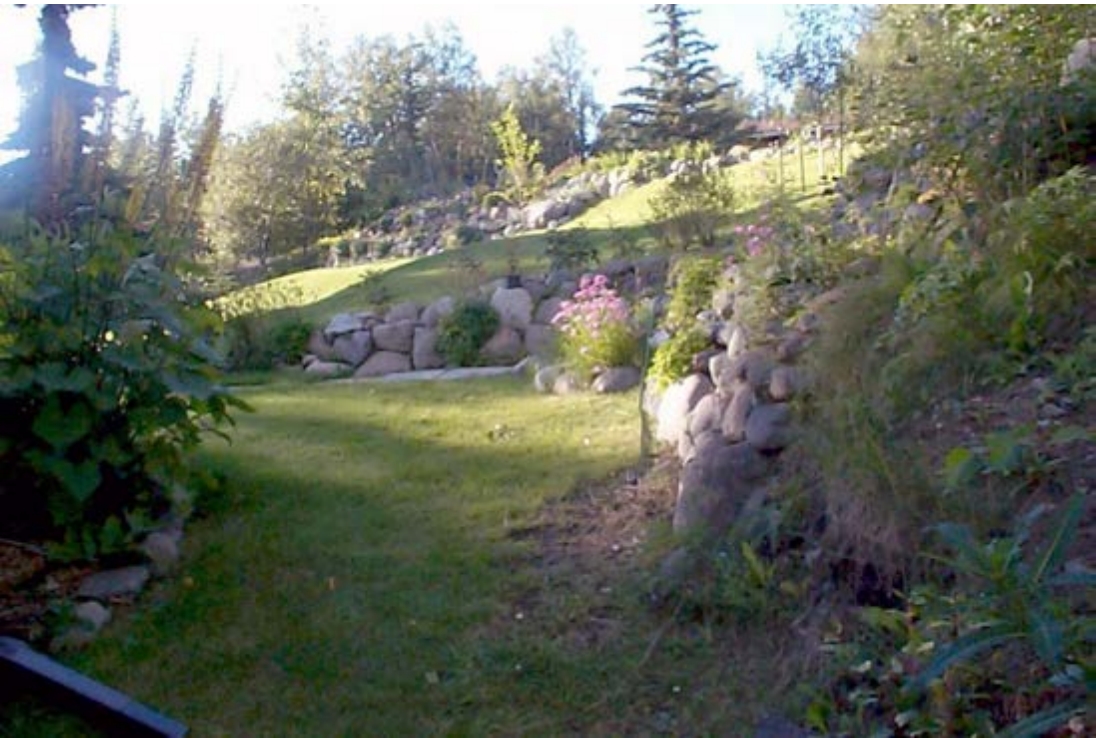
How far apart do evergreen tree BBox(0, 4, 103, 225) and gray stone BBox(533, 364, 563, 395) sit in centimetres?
347

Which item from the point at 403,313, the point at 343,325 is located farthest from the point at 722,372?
the point at 343,325

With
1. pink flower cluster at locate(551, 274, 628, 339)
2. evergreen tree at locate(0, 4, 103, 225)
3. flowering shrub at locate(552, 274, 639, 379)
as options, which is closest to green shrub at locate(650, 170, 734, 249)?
pink flower cluster at locate(551, 274, 628, 339)

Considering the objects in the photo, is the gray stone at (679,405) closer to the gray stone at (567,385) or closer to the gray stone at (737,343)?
the gray stone at (737,343)

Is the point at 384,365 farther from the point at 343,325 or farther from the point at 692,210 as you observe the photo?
the point at 692,210

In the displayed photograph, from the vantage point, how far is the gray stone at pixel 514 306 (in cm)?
951

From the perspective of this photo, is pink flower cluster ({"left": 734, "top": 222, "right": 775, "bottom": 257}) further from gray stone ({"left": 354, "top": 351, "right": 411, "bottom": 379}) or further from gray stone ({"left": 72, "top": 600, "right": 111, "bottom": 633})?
gray stone ({"left": 354, "top": 351, "right": 411, "bottom": 379})

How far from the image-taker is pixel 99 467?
139 inches

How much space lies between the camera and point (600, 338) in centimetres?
668

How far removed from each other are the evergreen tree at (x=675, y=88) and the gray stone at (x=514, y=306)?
15615 millimetres

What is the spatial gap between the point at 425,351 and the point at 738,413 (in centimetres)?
611

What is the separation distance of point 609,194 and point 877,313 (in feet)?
46.4

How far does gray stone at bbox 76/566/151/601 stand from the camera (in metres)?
3.47

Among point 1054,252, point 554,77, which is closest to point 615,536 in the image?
point 1054,252

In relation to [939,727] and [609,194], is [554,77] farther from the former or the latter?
[939,727]
